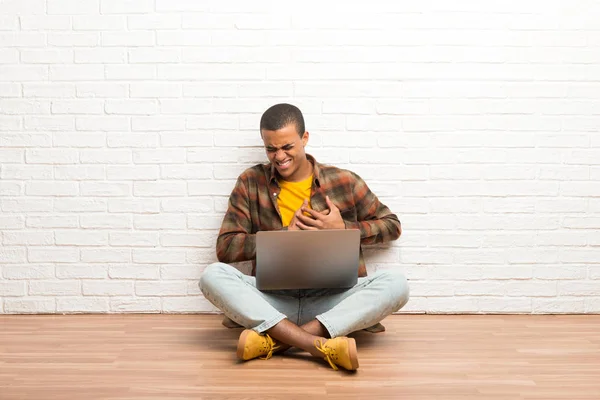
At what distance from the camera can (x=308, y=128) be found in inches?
127

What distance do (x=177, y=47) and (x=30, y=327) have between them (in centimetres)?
143

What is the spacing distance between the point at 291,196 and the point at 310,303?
485 mm

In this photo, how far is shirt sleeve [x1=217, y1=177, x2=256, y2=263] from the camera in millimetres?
2893

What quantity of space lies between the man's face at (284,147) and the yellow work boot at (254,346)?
0.73 meters

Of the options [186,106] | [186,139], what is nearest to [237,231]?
[186,139]

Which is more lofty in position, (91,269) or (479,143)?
(479,143)

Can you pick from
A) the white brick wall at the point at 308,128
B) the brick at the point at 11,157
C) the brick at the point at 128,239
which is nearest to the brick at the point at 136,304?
the white brick wall at the point at 308,128

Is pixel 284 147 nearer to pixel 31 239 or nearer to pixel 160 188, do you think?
pixel 160 188

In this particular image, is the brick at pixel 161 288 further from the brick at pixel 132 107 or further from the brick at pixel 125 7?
the brick at pixel 125 7

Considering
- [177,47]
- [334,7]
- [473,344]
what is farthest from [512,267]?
[177,47]

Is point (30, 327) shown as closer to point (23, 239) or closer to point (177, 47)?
point (23, 239)

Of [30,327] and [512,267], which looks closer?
[30,327]

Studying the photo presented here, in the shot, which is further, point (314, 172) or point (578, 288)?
point (578, 288)

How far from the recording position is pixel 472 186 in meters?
3.26
